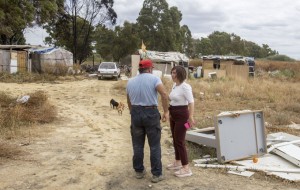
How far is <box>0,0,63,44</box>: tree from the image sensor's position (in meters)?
26.1

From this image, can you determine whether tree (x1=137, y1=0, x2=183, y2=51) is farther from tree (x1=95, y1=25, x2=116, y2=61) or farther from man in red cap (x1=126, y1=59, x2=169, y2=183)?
man in red cap (x1=126, y1=59, x2=169, y2=183)

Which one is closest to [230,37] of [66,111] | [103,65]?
[103,65]

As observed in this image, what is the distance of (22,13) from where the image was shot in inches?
1085

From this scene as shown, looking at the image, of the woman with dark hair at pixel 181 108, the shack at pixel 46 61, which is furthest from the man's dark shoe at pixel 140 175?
the shack at pixel 46 61

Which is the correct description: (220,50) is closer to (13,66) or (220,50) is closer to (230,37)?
(230,37)

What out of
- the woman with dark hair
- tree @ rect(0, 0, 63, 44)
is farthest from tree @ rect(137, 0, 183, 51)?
the woman with dark hair

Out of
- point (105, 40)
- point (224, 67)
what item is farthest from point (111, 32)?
point (224, 67)

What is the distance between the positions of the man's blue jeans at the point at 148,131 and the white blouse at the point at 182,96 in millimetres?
392

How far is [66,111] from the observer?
12039 millimetres

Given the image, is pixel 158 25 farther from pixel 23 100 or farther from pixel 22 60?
pixel 23 100

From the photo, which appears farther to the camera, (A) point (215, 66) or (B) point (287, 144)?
(A) point (215, 66)

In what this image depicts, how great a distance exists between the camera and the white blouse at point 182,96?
5.70 metres

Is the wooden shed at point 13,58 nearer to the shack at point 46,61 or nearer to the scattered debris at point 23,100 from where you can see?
the shack at point 46,61

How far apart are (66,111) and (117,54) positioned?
4057 cm
